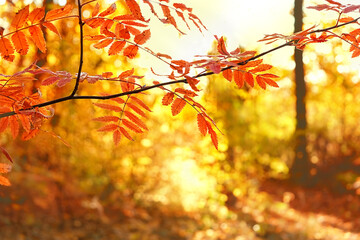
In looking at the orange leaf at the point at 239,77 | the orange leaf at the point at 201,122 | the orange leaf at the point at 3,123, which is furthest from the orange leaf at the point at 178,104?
the orange leaf at the point at 3,123

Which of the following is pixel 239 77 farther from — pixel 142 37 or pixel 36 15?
pixel 36 15

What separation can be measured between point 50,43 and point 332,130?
687 centimetres

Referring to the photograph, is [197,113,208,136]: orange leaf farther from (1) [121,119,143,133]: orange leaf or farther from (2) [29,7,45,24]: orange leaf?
(2) [29,7,45,24]: orange leaf

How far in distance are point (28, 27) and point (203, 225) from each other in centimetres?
472

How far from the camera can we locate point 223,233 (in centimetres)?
544

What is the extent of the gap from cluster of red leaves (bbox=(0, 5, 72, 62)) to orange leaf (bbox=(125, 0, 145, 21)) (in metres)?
0.17

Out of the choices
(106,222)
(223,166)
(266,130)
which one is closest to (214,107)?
(223,166)

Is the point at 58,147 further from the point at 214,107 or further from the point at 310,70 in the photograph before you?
the point at 310,70

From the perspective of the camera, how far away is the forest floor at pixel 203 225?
477 cm

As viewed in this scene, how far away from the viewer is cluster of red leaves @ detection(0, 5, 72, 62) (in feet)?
3.73

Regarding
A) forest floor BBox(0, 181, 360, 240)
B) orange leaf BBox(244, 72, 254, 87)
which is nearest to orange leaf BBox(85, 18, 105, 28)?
orange leaf BBox(244, 72, 254, 87)

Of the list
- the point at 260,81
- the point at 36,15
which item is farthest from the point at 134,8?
the point at 260,81

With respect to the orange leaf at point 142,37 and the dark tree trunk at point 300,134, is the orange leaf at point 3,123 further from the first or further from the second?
the dark tree trunk at point 300,134

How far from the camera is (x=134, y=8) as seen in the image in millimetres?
1086
